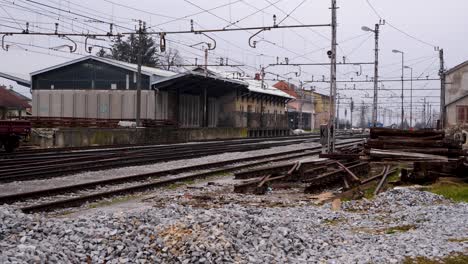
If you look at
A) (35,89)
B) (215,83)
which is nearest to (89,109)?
(35,89)

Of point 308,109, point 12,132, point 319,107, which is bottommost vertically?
point 12,132

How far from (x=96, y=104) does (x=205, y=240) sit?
46731 millimetres

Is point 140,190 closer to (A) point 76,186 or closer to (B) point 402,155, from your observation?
(A) point 76,186

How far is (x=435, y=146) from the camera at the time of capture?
20188mm

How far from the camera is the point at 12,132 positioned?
1032 inches

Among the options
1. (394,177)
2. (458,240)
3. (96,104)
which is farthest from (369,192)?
(96,104)

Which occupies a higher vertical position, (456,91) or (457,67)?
(457,67)

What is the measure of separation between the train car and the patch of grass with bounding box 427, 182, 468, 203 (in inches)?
774

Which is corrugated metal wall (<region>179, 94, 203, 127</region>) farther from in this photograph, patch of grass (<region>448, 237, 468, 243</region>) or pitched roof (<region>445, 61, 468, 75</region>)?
patch of grass (<region>448, 237, 468, 243</region>)

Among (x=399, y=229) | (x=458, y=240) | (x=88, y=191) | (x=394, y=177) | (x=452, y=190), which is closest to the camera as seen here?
(x=458, y=240)

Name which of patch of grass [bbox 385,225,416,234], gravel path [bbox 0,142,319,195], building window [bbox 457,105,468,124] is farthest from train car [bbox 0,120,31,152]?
building window [bbox 457,105,468,124]

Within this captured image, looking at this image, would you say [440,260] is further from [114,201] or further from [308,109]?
[308,109]

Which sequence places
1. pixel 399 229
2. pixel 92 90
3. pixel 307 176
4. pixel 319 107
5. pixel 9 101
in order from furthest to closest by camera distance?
pixel 319 107, pixel 9 101, pixel 92 90, pixel 307 176, pixel 399 229

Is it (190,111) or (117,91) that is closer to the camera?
(117,91)
